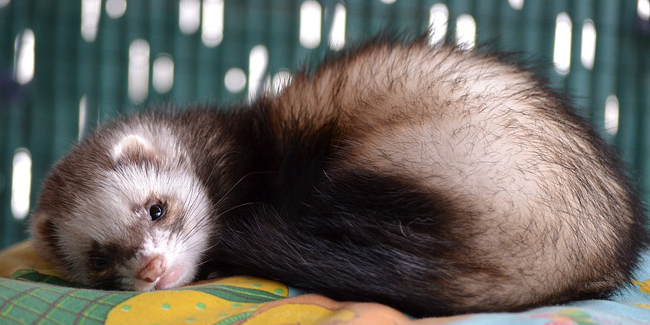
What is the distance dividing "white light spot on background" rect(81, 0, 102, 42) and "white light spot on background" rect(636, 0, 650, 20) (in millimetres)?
2270

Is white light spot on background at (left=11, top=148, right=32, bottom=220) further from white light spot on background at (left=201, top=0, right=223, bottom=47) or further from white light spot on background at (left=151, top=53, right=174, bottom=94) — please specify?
white light spot on background at (left=201, top=0, right=223, bottom=47)

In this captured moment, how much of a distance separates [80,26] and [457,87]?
76.9 inches

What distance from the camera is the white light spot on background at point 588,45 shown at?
272 cm

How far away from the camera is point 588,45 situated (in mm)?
2734

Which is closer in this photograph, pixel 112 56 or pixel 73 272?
pixel 73 272

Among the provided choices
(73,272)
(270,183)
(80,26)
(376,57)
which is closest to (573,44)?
(376,57)

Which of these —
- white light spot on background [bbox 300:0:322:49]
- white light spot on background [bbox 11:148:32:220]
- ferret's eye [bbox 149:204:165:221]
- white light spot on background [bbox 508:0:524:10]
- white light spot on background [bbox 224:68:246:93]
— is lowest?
white light spot on background [bbox 11:148:32:220]

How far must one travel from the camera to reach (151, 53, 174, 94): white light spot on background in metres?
2.63

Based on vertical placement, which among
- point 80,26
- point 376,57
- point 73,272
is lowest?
point 73,272

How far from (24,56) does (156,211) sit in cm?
173

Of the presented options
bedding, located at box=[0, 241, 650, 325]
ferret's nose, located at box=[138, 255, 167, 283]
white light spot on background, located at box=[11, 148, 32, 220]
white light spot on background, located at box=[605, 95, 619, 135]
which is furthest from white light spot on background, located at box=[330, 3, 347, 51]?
bedding, located at box=[0, 241, 650, 325]

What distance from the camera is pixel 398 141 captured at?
1081 mm

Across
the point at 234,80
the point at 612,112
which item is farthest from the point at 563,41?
the point at 234,80

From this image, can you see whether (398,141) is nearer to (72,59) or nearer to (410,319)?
(410,319)
